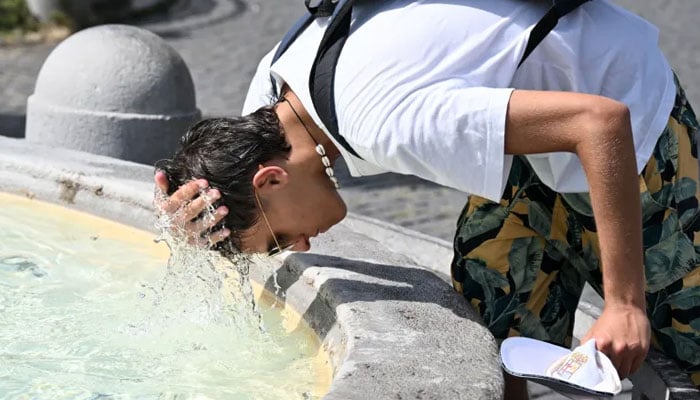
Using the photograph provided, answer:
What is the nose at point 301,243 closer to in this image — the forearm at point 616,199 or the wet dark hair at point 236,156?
the wet dark hair at point 236,156

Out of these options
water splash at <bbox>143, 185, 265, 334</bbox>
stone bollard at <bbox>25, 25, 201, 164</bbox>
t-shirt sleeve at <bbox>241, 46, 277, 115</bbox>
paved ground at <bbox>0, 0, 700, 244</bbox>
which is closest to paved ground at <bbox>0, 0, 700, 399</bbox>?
paved ground at <bbox>0, 0, 700, 244</bbox>

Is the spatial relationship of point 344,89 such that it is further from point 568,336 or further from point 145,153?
point 145,153

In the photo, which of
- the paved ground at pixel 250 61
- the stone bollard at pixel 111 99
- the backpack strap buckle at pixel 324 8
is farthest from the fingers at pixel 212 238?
the paved ground at pixel 250 61

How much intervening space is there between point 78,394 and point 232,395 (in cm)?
33

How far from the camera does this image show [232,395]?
255 centimetres

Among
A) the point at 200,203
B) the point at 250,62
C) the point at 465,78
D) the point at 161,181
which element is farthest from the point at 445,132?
the point at 250,62

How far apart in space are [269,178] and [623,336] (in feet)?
2.68

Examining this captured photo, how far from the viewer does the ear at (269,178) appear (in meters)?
2.54

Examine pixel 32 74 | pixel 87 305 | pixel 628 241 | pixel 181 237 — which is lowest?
pixel 32 74

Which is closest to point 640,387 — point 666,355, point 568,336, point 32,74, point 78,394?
point 666,355

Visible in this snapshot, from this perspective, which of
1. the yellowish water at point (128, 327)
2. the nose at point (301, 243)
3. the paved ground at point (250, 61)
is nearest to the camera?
the yellowish water at point (128, 327)

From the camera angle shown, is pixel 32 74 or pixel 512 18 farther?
A: pixel 32 74

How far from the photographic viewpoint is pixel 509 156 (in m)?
2.30

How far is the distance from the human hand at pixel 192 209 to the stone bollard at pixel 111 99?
2.09 metres
